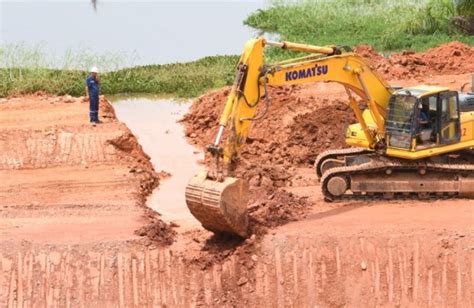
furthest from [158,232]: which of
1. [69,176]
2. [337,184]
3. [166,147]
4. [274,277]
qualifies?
[166,147]

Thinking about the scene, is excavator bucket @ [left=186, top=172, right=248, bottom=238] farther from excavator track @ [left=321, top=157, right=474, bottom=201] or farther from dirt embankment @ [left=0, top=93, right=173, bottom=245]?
excavator track @ [left=321, top=157, right=474, bottom=201]

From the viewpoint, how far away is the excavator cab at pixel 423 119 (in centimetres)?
1360

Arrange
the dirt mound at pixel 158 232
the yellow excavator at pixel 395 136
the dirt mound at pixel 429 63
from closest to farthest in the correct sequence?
the dirt mound at pixel 158 232 → the yellow excavator at pixel 395 136 → the dirt mound at pixel 429 63

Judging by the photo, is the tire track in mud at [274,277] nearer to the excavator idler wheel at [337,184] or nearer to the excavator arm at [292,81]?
the excavator arm at [292,81]

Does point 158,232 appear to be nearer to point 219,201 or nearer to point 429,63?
point 219,201

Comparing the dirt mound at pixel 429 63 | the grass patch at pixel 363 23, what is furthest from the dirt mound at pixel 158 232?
the grass patch at pixel 363 23

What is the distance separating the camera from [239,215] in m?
11.9

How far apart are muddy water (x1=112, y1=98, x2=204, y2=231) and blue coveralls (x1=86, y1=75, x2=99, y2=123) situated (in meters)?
1.53

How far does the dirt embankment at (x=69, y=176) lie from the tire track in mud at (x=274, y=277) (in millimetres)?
665

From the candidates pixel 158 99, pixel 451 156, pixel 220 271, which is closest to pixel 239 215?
pixel 220 271

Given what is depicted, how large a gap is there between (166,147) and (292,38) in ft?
38.8

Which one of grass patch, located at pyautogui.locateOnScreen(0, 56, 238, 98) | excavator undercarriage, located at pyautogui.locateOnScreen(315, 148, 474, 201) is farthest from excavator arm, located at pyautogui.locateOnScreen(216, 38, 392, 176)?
grass patch, located at pyautogui.locateOnScreen(0, 56, 238, 98)

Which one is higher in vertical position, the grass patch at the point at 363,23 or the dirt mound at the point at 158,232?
the grass patch at the point at 363,23

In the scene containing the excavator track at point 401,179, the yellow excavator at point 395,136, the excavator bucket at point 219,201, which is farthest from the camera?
the excavator track at point 401,179
